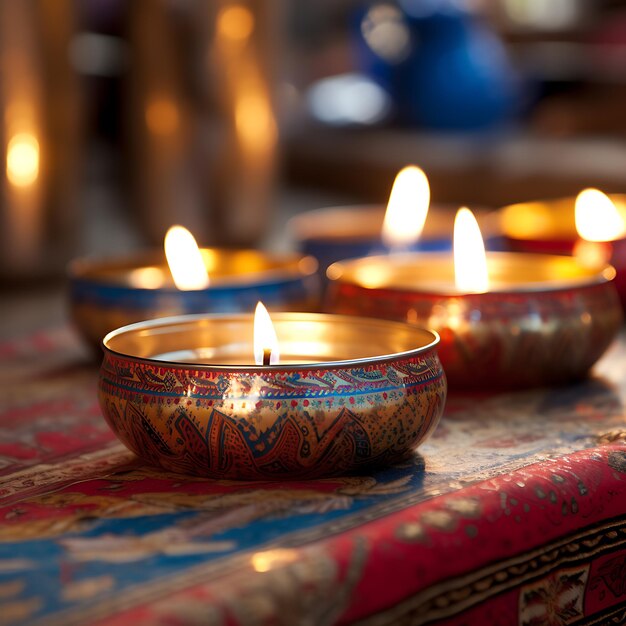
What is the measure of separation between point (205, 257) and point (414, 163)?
112 cm

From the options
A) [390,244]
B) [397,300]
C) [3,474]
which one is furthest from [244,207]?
[3,474]

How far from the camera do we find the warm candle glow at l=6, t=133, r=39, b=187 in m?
1.46

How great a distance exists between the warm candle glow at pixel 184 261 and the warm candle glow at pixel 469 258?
21 cm

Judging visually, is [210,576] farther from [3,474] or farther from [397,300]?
[397,300]

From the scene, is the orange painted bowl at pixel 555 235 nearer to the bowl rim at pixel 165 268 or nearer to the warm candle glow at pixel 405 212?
the warm candle glow at pixel 405 212

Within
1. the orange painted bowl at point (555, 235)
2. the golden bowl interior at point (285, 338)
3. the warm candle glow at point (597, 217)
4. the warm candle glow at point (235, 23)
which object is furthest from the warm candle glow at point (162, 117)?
the golden bowl interior at point (285, 338)

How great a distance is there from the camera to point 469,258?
915 millimetres

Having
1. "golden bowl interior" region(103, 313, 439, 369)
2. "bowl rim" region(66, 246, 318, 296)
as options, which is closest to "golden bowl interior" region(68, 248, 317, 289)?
"bowl rim" region(66, 246, 318, 296)

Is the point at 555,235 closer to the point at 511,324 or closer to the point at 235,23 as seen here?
the point at 511,324

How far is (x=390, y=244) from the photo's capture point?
1.17 m

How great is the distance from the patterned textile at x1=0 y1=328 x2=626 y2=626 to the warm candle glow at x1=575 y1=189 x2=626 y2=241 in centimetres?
45

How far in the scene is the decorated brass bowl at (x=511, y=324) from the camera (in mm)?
815

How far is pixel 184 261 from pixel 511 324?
317mm

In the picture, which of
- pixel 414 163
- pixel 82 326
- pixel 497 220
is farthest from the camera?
pixel 414 163
